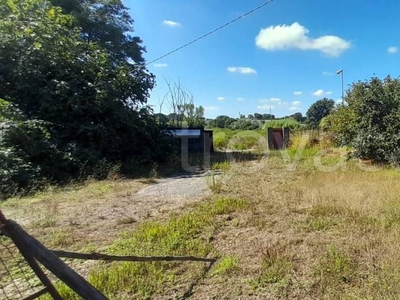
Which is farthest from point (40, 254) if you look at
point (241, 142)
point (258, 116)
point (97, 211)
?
point (258, 116)

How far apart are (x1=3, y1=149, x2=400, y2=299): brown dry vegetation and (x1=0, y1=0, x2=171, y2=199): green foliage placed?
1.96 m

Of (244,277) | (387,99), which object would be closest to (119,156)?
(244,277)

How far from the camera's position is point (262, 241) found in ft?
10.2

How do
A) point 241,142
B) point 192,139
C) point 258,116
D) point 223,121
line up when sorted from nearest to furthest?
point 192,139, point 241,142, point 223,121, point 258,116

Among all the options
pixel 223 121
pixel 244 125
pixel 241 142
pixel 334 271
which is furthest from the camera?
pixel 223 121

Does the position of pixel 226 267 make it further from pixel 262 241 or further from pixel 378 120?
pixel 378 120

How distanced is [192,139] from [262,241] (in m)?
9.75

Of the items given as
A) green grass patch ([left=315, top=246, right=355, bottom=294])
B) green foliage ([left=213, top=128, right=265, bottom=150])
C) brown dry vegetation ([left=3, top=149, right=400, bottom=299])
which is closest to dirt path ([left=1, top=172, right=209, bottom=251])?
Answer: brown dry vegetation ([left=3, top=149, right=400, bottom=299])

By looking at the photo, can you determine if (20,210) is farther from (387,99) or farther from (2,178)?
(387,99)

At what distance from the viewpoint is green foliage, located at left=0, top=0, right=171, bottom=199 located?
6785mm

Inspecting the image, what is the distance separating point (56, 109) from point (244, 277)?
7223 mm

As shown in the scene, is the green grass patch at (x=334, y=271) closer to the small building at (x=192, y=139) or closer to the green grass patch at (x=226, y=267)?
the green grass patch at (x=226, y=267)

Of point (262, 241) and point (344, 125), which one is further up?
point (344, 125)

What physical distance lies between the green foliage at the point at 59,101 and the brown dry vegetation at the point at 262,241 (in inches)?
77.1
